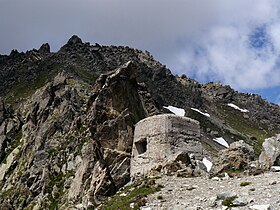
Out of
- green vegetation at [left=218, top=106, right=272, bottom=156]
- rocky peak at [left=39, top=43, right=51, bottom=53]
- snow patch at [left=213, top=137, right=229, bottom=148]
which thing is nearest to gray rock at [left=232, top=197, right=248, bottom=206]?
snow patch at [left=213, top=137, right=229, bottom=148]

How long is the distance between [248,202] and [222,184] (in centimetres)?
434

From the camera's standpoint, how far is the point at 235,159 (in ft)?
85.9

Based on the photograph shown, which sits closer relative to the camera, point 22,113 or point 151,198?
point 151,198

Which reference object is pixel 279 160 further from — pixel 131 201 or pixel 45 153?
pixel 45 153

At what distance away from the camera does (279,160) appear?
23125mm

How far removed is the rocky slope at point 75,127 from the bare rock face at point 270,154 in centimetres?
1101

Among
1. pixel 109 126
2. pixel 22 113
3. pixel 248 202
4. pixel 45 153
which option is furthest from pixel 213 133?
pixel 248 202

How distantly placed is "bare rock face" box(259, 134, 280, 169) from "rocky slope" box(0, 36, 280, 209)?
36.1 feet

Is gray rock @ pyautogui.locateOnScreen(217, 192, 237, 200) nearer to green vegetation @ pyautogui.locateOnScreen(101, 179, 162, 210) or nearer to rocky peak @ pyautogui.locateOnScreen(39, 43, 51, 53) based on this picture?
green vegetation @ pyautogui.locateOnScreen(101, 179, 162, 210)

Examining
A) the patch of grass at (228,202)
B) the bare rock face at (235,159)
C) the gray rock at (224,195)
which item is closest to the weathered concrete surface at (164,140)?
the bare rock face at (235,159)

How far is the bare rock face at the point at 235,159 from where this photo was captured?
25592 millimetres

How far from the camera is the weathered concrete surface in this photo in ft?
89.7

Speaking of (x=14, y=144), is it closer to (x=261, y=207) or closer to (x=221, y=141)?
(x=221, y=141)

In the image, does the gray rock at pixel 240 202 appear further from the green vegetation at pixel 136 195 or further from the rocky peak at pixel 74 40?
the rocky peak at pixel 74 40
